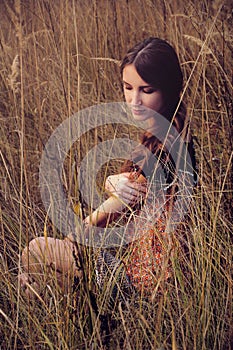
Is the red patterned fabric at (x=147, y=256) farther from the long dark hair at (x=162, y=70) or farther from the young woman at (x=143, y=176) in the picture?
the long dark hair at (x=162, y=70)

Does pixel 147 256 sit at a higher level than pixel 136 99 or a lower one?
lower

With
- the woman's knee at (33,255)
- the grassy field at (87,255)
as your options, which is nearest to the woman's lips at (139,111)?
the grassy field at (87,255)

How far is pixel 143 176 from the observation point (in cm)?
148

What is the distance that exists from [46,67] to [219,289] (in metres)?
1.60

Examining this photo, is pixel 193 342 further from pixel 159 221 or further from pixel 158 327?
pixel 159 221

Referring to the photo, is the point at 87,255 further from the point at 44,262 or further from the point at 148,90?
the point at 148,90

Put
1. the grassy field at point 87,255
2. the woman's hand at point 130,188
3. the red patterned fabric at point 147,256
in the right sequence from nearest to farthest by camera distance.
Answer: the grassy field at point 87,255, the red patterned fabric at point 147,256, the woman's hand at point 130,188

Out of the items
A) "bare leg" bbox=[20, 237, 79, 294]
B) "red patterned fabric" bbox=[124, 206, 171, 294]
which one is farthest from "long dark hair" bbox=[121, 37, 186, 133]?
"bare leg" bbox=[20, 237, 79, 294]

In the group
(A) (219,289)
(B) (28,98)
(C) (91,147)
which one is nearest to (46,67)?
(B) (28,98)

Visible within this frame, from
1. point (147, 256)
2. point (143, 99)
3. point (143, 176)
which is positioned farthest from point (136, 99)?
point (147, 256)

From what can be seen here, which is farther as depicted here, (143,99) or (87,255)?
(143,99)

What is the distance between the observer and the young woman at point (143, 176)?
1.40m

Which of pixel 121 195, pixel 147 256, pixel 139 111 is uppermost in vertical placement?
pixel 139 111

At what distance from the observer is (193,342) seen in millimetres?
1205
